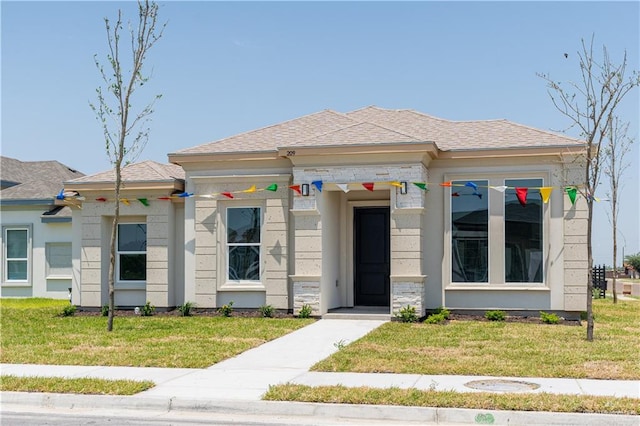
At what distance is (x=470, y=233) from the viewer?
18938mm

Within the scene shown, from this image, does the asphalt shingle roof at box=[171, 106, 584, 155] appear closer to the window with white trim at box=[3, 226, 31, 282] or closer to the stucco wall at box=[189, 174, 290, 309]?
the stucco wall at box=[189, 174, 290, 309]

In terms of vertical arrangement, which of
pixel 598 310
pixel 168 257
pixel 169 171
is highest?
pixel 169 171

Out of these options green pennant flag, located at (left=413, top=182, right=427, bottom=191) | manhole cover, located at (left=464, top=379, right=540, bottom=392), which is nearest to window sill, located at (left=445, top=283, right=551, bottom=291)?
green pennant flag, located at (left=413, top=182, right=427, bottom=191)

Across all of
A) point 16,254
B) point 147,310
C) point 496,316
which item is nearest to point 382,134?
point 496,316

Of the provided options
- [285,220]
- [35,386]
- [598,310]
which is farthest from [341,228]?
[35,386]

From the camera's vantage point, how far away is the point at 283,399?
9.39 metres

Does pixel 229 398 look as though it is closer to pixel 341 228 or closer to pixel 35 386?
pixel 35 386

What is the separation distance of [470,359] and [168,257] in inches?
411

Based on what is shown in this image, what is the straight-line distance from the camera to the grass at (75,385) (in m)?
9.99

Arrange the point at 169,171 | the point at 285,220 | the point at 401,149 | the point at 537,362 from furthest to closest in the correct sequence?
the point at 169,171
the point at 285,220
the point at 401,149
the point at 537,362

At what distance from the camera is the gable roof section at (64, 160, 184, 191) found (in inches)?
819

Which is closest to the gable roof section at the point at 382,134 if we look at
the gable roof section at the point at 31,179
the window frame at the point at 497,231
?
the window frame at the point at 497,231

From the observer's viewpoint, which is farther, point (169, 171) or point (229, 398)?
point (169, 171)

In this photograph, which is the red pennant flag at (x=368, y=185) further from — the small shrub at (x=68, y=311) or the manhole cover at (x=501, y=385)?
the small shrub at (x=68, y=311)
